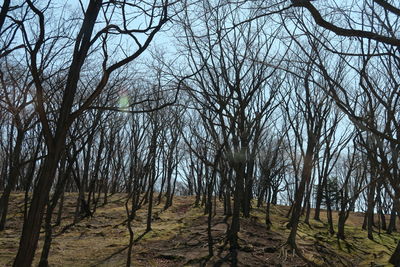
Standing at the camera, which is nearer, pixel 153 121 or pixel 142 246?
pixel 142 246

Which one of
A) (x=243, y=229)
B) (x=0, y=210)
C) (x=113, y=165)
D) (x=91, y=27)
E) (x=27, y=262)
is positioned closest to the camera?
(x=27, y=262)

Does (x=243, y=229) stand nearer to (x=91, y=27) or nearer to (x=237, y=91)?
(x=237, y=91)

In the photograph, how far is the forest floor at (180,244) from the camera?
9.26m

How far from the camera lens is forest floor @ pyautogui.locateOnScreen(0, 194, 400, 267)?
9258 millimetres

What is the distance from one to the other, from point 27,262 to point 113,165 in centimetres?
2226

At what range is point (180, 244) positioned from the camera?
35.0 ft

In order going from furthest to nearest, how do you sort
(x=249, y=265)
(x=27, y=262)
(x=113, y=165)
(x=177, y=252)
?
1. (x=113, y=165)
2. (x=177, y=252)
3. (x=249, y=265)
4. (x=27, y=262)

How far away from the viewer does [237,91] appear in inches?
406

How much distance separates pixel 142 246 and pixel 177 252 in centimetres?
134

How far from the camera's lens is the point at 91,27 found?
4.30m

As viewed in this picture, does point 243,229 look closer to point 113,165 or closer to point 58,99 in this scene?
point 58,99

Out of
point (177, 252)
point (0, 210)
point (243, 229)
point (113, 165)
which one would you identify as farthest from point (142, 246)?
point (113, 165)

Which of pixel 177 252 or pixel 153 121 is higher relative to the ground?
pixel 153 121

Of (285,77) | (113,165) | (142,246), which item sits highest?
(285,77)
